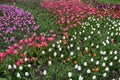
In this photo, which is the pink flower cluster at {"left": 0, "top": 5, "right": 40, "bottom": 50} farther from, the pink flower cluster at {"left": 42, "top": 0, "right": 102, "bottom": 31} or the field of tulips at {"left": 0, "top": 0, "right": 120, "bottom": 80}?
the pink flower cluster at {"left": 42, "top": 0, "right": 102, "bottom": 31}

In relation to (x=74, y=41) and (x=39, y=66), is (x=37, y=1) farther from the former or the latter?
(x=39, y=66)

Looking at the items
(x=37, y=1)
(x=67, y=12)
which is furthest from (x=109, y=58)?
(x=37, y=1)

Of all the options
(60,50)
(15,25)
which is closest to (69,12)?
(15,25)

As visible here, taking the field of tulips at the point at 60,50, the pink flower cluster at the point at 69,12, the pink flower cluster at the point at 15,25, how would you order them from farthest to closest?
the pink flower cluster at the point at 69,12 → the pink flower cluster at the point at 15,25 → the field of tulips at the point at 60,50

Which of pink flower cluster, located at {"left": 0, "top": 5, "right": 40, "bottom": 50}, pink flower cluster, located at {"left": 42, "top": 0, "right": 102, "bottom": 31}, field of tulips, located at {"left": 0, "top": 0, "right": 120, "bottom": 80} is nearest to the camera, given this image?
field of tulips, located at {"left": 0, "top": 0, "right": 120, "bottom": 80}

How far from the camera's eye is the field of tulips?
6516 mm

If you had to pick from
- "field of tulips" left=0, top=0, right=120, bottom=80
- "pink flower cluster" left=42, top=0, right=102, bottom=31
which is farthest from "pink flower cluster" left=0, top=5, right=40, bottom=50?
"pink flower cluster" left=42, top=0, right=102, bottom=31

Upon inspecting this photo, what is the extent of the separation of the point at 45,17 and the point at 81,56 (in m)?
5.22

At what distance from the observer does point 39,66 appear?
6.83 m

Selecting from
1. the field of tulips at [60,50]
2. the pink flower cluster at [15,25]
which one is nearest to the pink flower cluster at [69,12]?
the field of tulips at [60,50]

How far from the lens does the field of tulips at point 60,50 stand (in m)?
6.52

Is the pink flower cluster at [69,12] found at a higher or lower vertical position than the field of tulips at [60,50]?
higher

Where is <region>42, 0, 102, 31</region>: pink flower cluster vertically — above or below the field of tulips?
above

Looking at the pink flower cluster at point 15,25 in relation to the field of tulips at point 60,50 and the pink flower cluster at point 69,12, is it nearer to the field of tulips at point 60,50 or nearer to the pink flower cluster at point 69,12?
the field of tulips at point 60,50
